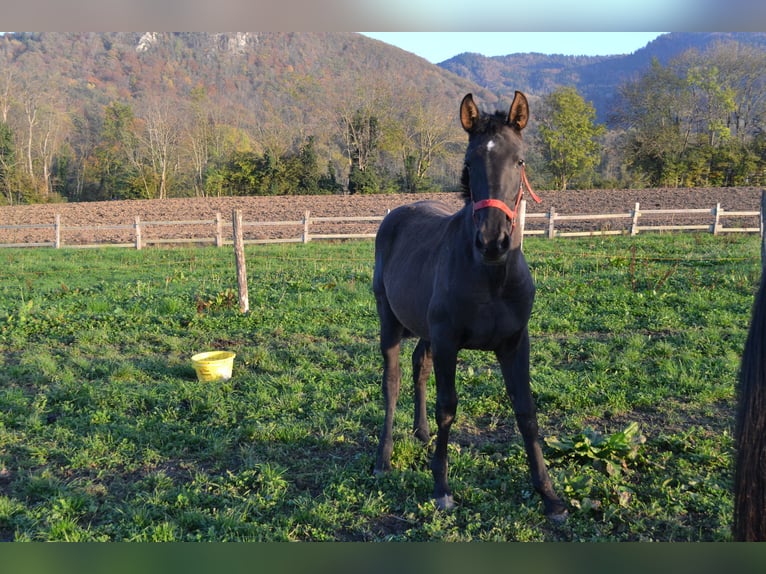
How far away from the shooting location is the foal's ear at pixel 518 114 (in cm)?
275

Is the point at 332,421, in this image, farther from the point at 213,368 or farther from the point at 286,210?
the point at 286,210

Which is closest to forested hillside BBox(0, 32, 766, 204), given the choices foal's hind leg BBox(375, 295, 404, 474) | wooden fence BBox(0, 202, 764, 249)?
wooden fence BBox(0, 202, 764, 249)

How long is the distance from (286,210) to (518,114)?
82.7ft

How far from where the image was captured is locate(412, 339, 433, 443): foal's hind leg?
4102 millimetres

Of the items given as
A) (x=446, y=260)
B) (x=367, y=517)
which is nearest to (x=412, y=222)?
(x=446, y=260)

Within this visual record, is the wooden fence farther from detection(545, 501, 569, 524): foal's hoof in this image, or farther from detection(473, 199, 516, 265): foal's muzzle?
detection(473, 199, 516, 265): foal's muzzle

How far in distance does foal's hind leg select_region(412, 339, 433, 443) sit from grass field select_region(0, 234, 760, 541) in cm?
13

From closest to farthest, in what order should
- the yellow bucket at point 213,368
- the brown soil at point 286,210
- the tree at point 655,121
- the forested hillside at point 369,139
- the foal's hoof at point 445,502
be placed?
the foal's hoof at point 445,502 < the yellow bucket at point 213,368 < the brown soil at point 286,210 < the forested hillside at point 369,139 < the tree at point 655,121

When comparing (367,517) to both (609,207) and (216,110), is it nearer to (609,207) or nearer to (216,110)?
(609,207)

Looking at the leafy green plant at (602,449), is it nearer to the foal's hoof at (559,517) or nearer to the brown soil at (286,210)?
the foal's hoof at (559,517)

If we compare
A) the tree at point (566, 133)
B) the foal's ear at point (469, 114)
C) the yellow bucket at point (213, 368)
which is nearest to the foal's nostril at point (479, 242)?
the foal's ear at point (469, 114)

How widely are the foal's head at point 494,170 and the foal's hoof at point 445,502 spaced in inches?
57.9

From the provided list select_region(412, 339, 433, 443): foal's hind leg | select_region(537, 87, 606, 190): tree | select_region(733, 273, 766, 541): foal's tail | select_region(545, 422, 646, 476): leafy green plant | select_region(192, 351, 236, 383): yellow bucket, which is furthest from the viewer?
select_region(537, 87, 606, 190): tree

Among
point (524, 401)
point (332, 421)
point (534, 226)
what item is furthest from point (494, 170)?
point (534, 226)
